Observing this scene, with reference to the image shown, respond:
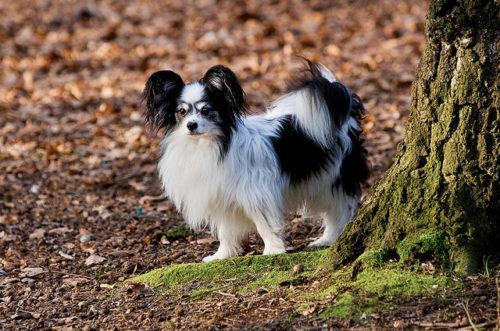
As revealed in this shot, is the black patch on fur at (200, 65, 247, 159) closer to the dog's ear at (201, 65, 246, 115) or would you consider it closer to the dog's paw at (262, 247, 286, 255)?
the dog's ear at (201, 65, 246, 115)

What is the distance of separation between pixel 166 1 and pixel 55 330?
13573 millimetres

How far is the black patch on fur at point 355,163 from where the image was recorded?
21.1 ft

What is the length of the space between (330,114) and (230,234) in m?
1.12

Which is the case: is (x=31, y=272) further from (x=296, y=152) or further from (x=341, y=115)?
(x=341, y=115)

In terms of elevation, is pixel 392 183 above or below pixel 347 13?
below

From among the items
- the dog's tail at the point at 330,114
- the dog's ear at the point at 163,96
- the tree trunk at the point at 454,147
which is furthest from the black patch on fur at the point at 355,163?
the tree trunk at the point at 454,147

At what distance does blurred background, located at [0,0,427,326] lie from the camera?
6883 millimetres

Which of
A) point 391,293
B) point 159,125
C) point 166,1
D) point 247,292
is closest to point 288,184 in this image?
point 159,125

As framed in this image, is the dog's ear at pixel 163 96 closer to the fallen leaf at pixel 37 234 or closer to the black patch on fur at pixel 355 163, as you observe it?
the black patch on fur at pixel 355 163

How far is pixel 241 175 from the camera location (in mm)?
5965

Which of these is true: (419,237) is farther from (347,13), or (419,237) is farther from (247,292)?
(347,13)

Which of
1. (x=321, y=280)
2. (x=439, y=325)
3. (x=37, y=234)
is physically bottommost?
(x=439, y=325)

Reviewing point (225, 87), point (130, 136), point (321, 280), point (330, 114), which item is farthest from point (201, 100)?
point (130, 136)

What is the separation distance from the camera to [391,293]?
14.3ft
